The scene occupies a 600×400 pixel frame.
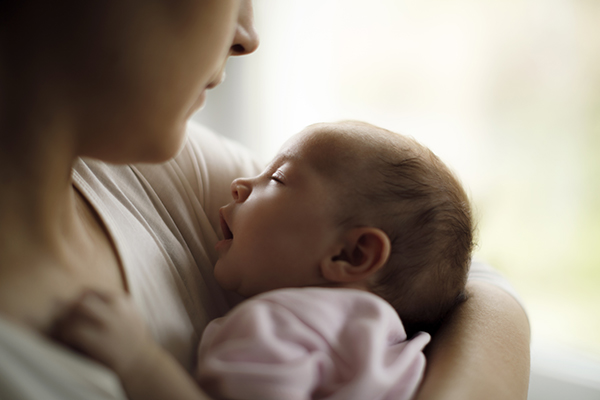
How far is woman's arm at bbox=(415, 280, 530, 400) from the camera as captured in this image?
0.73 metres

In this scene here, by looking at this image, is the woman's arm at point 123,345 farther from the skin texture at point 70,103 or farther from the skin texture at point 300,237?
the skin texture at point 300,237

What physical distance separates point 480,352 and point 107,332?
61cm

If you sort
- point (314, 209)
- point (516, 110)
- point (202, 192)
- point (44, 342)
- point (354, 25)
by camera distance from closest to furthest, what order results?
point (44, 342) → point (314, 209) → point (202, 192) → point (516, 110) → point (354, 25)

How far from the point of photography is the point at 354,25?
2.26 meters

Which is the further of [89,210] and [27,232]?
[89,210]

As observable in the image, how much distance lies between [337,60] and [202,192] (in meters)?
1.54

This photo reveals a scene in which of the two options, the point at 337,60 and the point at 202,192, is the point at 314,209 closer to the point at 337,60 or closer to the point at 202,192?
the point at 202,192

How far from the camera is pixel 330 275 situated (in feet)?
2.70

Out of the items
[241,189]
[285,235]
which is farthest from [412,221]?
[241,189]

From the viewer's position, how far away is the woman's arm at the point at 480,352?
28.6 inches

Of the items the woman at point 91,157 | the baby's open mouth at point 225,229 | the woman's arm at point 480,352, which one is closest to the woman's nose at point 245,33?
the woman at point 91,157

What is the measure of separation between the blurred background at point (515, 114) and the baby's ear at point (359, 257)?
994 millimetres

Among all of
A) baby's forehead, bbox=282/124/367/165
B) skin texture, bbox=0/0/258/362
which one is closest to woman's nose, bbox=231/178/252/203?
baby's forehead, bbox=282/124/367/165

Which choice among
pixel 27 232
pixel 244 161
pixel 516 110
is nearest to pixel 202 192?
pixel 244 161
